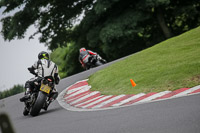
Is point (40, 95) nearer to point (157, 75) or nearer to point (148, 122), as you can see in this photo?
point (157, 75)

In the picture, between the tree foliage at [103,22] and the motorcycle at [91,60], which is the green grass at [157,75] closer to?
the motorcycle at [91,60]

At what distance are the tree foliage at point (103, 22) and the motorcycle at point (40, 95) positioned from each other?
1656 centimetres

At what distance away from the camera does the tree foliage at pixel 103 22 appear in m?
25.7

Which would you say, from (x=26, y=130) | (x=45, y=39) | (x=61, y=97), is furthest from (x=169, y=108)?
(x=45, y=39)

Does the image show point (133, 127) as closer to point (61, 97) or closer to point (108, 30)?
point (61, 97)

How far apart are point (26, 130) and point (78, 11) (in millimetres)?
24259

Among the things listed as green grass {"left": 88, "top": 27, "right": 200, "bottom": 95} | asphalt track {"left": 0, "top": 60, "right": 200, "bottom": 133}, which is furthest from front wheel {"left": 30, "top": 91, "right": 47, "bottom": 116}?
green grass {"left": 88, "top": 27, "right": 200, "bottom": 95}

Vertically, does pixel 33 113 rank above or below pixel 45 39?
below

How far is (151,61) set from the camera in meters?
13.6

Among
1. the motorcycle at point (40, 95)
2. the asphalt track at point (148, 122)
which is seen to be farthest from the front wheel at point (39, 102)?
the asphalt track at point (148, 122)

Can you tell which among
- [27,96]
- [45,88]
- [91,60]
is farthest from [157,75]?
[91,60]

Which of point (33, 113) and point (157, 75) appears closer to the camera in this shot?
point (33, 113)

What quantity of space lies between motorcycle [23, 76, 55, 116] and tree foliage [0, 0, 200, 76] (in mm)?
16563

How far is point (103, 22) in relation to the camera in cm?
2825
